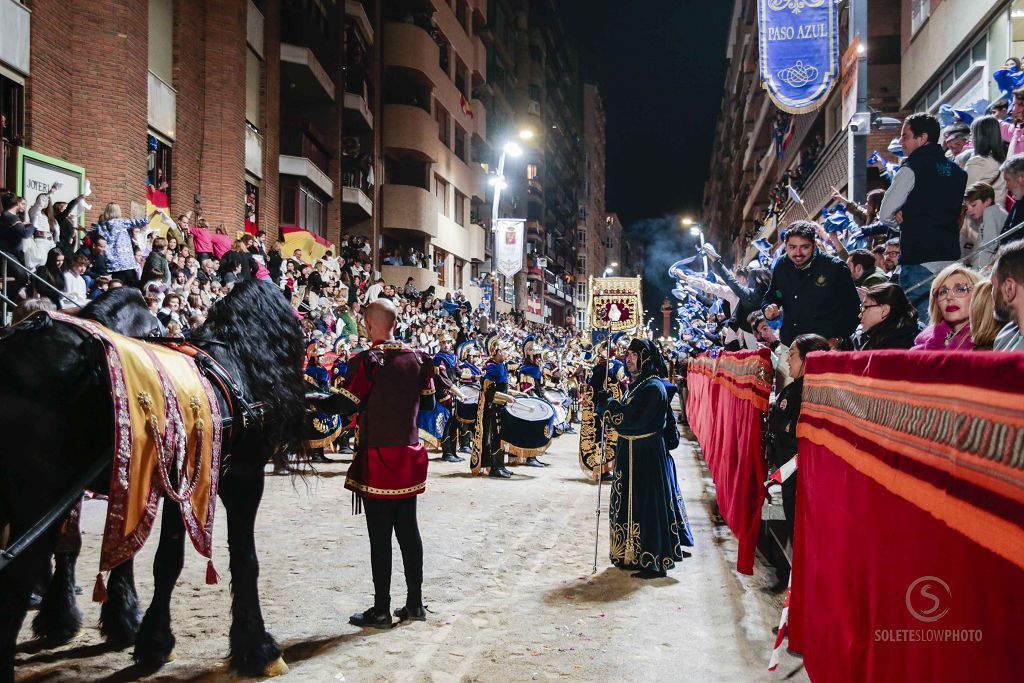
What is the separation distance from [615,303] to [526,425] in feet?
8.69

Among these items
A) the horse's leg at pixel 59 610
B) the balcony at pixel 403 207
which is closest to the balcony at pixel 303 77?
the balcony at pixel 403 207

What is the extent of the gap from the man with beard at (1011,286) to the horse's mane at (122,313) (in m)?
4.25

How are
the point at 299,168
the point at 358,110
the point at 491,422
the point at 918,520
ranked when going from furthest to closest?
the point at 358,110
the point at 299,168
the point at 491,422
the point at 918,520

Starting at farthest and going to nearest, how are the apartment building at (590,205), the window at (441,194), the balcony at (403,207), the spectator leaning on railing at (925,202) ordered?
1. the apartment building at (590,205)
2. the window at (441,194)
3. the balcony at (403,207)
4. the spectator leaning on railing at (925,202)

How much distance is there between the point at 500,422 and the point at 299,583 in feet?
25.9

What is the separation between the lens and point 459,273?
4456 centimetres

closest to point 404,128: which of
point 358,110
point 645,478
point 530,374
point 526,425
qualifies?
point 358,110

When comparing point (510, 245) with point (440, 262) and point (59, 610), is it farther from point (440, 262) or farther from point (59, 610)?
point (59, 610)

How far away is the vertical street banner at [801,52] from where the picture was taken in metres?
14.2

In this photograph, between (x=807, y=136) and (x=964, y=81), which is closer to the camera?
(x=964, y=81)

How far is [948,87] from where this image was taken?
16.4 metres

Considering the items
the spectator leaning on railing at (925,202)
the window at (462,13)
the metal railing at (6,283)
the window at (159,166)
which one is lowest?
the metal railing at (6,283)

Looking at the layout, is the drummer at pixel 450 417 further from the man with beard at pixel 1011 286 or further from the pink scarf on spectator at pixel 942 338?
the man with beard at pixel 1011 286

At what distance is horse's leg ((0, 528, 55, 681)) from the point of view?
334cm
